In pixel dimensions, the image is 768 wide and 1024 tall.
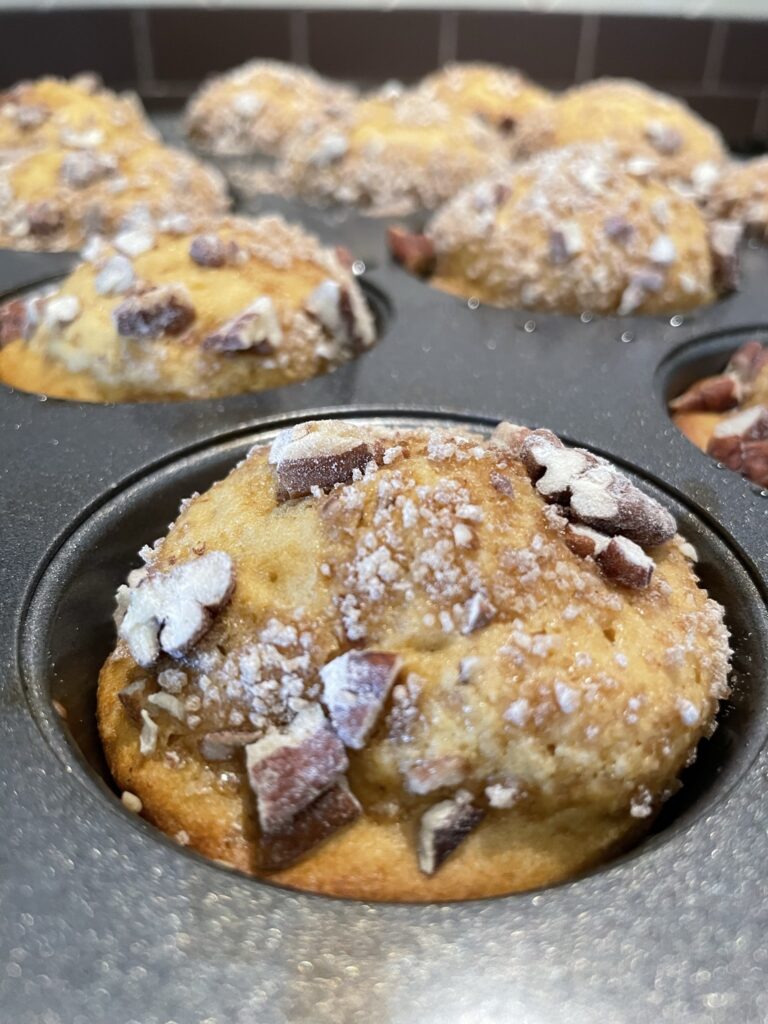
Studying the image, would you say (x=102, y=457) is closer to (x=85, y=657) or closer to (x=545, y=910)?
(x=85, y=657)

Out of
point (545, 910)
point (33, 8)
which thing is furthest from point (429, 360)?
point (33, 8)

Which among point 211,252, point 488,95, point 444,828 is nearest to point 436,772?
point 444,828

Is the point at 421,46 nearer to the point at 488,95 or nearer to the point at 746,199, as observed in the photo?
the point at 488,95

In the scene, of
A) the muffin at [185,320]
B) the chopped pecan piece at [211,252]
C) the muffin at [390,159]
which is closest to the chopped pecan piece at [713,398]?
the muffin at [185,320]

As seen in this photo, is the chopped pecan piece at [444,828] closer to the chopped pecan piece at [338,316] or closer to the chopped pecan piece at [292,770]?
the chopped pecan piece at [292,770]

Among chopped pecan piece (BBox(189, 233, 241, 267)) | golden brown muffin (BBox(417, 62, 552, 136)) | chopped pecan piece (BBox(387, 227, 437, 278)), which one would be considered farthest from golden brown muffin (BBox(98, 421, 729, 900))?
golden brown muffin (BBox(417, 62, 552, 136))
